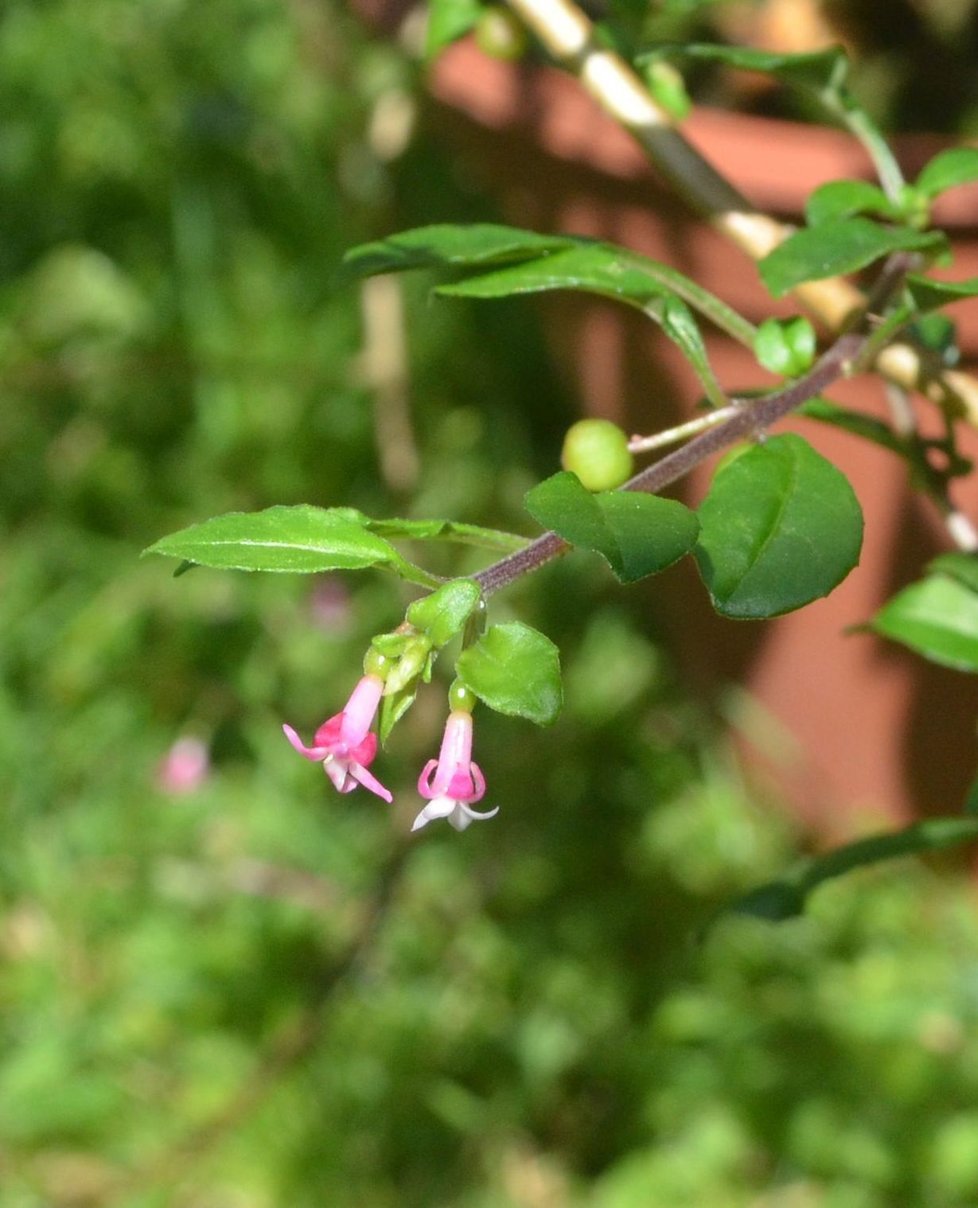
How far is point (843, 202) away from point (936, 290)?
0.08 m

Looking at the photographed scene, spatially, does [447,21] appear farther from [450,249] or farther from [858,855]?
[858,855]

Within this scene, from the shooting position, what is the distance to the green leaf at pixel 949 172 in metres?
0.57

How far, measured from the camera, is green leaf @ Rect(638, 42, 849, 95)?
58 cm

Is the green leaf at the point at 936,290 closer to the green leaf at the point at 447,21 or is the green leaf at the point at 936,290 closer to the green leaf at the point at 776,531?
the green leaf at the point at 776,531

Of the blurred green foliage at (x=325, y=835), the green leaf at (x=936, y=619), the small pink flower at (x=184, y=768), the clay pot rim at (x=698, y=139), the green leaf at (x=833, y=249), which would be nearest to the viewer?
the green leaf at (x=833, y=249)

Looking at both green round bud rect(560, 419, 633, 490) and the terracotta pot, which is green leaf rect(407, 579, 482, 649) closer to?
green round bud rect(560, 419, 633, 490)

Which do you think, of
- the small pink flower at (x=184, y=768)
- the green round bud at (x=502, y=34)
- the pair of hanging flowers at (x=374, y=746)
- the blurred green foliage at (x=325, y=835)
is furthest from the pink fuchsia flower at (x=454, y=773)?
the small pink flower at (x=184, y=768)

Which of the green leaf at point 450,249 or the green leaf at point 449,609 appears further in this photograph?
the green leaf at point 450,249

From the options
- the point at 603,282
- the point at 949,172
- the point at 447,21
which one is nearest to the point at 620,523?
the point at 603,282

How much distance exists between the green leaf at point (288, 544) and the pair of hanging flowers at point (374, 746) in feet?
0.13

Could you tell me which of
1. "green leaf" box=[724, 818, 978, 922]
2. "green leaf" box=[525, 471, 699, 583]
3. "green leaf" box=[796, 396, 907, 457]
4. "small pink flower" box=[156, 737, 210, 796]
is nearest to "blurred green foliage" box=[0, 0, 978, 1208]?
"small pink flower" box=[156, 737, 210, 796]

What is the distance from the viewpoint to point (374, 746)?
18.2 inches

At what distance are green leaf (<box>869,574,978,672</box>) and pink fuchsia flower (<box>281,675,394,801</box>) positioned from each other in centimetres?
29

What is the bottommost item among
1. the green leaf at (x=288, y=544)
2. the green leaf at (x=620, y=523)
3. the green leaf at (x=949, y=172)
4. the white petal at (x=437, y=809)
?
the white petal at (x=437, y=809)
